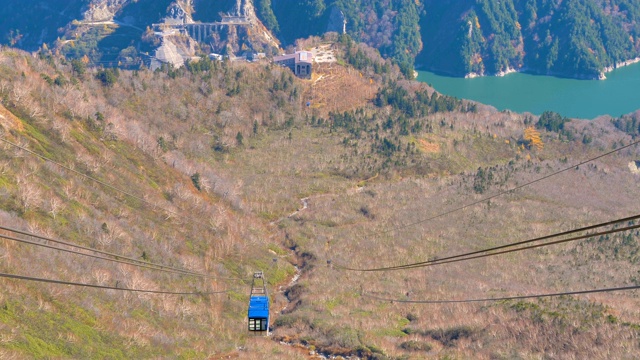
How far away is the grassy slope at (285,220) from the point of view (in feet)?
123

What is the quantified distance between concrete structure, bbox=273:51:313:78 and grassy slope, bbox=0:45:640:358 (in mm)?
4565

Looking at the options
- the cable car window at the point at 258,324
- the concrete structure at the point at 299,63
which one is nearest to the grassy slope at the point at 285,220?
the concrete structure at the point at 299,63

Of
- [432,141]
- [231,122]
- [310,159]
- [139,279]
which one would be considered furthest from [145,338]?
[432,141]

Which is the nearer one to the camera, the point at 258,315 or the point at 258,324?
the point at 258,315

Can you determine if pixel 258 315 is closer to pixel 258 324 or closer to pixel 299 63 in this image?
pixel 258 324

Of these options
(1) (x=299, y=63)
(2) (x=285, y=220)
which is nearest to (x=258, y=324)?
(2) (x=285, y=220)

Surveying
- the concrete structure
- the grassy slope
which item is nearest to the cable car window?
the grassy slope

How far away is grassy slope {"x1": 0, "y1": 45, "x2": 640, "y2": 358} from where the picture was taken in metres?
37.6

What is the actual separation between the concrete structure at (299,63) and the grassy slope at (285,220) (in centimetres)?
457

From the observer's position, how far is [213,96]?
336 ft

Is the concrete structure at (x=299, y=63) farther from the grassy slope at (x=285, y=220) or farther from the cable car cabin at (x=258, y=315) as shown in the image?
the cable car cabin at (x=258, y=315)

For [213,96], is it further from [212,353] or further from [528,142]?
[212,353]

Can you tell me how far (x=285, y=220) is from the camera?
71750 mm

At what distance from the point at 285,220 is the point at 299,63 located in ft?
176
